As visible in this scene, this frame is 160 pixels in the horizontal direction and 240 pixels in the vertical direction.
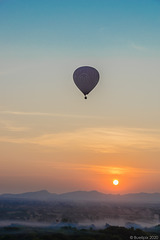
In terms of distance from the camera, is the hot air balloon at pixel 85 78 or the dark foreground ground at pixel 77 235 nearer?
the dark foreground ground at pixel 77 235

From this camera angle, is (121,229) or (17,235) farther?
(121,229)

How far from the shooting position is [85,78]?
84.9 meters

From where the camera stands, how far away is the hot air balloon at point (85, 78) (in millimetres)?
83875

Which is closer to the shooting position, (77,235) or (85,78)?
(77,235)

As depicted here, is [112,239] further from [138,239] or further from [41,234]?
[41,234]

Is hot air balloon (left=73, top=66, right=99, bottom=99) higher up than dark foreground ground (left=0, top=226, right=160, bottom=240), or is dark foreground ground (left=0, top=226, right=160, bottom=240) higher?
hot air balloon (left=73, top=66, right=99, bottom=99)

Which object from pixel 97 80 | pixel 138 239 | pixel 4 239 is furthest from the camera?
pixel 97 80

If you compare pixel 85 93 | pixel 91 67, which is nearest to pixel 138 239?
pixel 85 93

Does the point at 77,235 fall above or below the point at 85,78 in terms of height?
below

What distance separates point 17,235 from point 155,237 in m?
31.5

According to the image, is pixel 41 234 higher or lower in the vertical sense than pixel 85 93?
lower

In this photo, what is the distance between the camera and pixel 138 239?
80312mm

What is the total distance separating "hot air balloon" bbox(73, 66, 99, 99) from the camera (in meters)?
83.9

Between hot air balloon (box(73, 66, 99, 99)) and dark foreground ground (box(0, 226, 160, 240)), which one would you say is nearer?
dark foreground ground (box(0, 226, 160, 240))
